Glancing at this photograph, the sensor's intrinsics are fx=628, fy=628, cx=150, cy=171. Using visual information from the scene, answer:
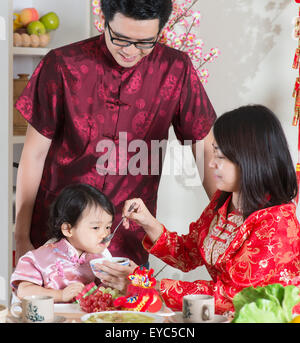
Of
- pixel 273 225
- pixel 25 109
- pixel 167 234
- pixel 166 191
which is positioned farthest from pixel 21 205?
pixel 166 191

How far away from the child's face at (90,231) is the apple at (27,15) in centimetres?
136

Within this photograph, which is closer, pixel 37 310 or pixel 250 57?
pixel 37 310

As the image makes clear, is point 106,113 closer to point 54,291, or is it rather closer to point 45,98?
point 45,98

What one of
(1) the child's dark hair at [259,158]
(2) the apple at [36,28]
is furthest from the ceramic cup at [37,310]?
(2) the apple at [36,28]

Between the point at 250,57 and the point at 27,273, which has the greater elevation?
the point at 250,57

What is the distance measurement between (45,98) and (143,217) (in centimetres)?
55

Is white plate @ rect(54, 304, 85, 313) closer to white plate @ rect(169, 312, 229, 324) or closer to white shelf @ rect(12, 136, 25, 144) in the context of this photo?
white plate @ rect(169, 312, 229, 324)

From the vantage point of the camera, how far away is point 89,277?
1904 millimetres

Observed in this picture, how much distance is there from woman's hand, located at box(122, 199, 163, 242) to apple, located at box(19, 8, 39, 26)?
138 cm

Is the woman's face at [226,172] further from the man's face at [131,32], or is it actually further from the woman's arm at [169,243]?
the man's face at [131,32]

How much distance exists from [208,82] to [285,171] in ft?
4.64

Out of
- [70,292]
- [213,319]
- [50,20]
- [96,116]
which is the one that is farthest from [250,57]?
[213,319]

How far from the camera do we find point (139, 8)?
1.86 metres

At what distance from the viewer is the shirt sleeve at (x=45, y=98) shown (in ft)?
6.98
